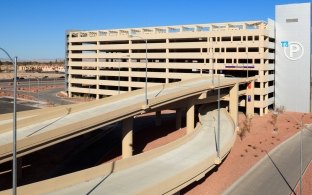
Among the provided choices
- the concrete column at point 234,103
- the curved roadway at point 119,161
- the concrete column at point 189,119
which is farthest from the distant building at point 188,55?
the curved roadway at point 119,161

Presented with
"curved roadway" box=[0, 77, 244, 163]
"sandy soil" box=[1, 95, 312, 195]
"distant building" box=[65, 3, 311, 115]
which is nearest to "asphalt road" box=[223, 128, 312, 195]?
"sandy soil" box=[1, 95, 312, 195]

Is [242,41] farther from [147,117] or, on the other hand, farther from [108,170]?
[108,170]

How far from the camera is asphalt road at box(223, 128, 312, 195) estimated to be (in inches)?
1256

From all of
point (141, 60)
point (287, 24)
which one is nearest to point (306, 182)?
point (287, 24)

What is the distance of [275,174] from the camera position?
35.9 meters

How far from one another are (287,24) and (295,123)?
21339 millimetres

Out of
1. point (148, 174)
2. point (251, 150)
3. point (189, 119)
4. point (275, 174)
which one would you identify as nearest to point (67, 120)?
point (148, 174)

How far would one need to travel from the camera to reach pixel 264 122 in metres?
64.1

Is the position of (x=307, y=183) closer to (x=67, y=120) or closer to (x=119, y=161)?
(x=119, y=161)

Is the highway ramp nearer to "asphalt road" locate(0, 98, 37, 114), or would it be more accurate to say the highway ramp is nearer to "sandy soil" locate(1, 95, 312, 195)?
"sandy soil" locate(1, 95, 312, 195)

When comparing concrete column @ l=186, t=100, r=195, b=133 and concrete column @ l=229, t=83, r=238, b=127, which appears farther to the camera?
concrete column @ l=229, t=83, r=238, b=127

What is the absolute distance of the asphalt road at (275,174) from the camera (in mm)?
31906

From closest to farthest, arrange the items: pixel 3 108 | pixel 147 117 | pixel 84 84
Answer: pixel 147 117, pixel 3 108, pixel 84 84

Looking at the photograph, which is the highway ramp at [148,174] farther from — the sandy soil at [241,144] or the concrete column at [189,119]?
the concrete column at [189,119]
